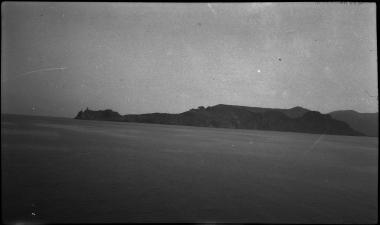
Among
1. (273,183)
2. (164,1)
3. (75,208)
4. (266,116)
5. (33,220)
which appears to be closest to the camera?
(164,1)

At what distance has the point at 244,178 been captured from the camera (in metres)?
15.4

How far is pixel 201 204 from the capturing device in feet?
31.4

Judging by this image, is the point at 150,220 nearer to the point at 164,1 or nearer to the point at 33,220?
the point at 33,220

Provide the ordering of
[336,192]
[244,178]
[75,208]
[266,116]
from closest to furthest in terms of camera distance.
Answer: [75,208] → [336,192] → [244,178] → [266,116]

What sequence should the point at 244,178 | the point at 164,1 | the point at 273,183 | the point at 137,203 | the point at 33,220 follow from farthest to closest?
the point at 244,178 → the point at 273,183 → the point at 137,203 → the point at 33,220 → the point at 164,1

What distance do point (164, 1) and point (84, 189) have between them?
1070 cm

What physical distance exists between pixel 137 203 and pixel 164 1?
27.2ft

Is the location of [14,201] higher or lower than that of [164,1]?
lower

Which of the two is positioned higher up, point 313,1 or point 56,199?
point 313,1

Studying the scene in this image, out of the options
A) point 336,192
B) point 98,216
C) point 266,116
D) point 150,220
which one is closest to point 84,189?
point 98,216

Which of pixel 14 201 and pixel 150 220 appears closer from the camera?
A: pixel 150 220

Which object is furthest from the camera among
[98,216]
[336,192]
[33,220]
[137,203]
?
[336,192]

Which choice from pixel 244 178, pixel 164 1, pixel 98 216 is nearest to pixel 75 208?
pixel 98 216

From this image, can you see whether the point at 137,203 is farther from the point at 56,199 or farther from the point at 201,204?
the point at 56,199
